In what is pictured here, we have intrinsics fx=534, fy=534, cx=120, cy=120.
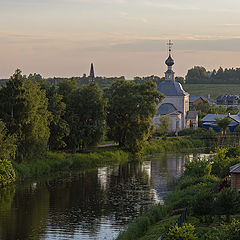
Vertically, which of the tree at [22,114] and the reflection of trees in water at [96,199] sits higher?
the tree at [22,114]

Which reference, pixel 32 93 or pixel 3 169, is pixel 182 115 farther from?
pixel 3 169

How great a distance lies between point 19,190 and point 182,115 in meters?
44.9

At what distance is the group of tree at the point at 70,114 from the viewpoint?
39.9m

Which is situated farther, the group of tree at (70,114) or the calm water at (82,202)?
the group of tree at (70,114)

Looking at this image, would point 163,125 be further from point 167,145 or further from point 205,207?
point 205,207

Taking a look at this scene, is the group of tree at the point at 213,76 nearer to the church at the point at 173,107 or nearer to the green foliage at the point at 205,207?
the church at the point at 173,107

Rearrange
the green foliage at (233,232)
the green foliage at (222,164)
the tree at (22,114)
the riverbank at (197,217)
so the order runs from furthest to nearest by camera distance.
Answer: the tree at (22,114) → the green foliage at (222,164) → the riverbank at (197,217) → the green foliage at (233,232)

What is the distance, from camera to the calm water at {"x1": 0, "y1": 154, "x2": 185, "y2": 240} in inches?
1016

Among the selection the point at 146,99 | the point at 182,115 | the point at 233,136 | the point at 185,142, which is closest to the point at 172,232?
the point at 146,99

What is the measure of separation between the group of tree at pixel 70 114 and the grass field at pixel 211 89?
97.4m

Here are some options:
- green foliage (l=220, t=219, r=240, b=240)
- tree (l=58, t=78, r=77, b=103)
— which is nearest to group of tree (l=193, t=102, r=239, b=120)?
tree (l=58, t=78, r=77, b=103)

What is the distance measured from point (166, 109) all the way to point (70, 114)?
28715 millimetres

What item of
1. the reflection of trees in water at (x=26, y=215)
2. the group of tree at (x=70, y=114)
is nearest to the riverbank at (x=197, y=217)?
the reflection of trees in water at (x=26, y=215)

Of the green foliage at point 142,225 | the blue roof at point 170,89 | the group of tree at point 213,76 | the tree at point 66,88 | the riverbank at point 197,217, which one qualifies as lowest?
the green foliage at point 142,225
